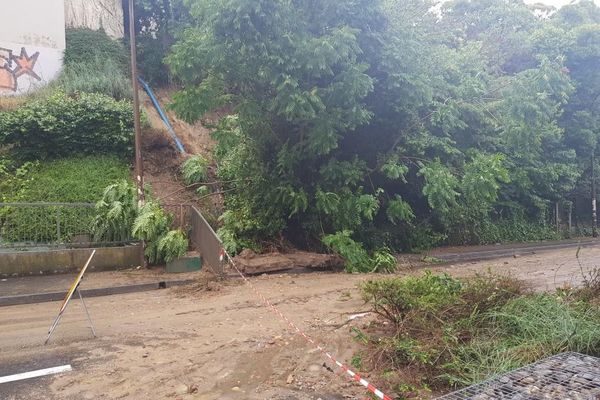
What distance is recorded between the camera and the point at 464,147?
16.9m

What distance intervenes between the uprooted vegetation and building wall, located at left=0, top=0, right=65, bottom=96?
18.2 m

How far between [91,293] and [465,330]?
297 inches

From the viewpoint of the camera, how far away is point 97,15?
22.8m

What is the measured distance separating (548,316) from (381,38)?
28.1 ft

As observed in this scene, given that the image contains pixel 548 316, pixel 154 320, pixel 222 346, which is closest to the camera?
pixel 548 316

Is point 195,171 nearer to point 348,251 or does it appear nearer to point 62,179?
point 62,179

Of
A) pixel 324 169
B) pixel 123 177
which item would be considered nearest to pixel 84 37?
pixel 123 177

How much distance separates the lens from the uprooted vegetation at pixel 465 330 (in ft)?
16.1

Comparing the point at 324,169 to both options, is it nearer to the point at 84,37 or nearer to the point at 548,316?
the point at 548,316

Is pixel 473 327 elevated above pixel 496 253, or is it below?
above

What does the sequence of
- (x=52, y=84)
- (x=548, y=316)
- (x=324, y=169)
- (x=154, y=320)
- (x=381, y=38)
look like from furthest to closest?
1. (x=52, y=84)
2. (x=324, y=169)
3. (x=381, y=38)
4. (x=154, y=320)
5. (x=548, y=316)

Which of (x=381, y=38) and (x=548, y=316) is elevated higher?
(x=381, y=38)

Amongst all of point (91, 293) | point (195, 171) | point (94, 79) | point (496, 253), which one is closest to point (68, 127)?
point (94, 79)

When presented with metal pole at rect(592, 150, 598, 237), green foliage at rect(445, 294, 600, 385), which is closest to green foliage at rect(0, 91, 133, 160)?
green foliage at rect(445, 294, 600, 385)
